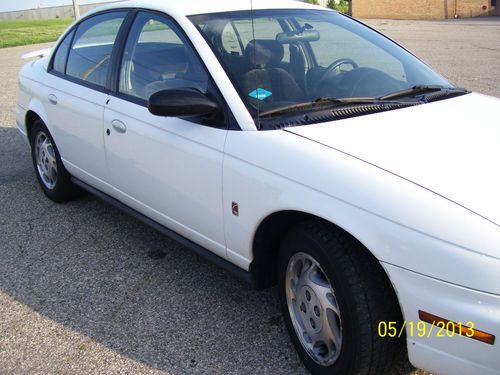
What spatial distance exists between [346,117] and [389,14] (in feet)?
137

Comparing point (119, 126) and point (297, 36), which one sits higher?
point (297, 36)

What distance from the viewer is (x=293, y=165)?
2430mm

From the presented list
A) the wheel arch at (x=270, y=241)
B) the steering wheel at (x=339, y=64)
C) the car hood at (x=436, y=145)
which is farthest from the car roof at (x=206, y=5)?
the wheel arch at (x=270, y=241)

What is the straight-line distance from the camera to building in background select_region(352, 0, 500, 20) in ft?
133

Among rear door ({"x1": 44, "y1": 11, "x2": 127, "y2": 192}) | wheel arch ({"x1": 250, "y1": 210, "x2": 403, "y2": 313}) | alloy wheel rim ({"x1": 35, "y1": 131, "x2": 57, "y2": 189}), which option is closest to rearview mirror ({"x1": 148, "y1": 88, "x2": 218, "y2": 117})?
wheel arch ({"x1": 250, "y1": 210, "x2": 403, "y2": 313})

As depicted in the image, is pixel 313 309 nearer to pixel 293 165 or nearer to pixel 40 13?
pixel 293 165

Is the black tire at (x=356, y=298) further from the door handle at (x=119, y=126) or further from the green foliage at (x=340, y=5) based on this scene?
the green foliage at (x=340, y=5)

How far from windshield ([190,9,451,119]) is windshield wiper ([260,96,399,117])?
15mm

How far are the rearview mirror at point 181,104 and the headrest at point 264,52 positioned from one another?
437mm

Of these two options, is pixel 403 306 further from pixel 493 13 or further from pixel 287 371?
pixel 493 13

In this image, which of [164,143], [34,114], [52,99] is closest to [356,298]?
[164,143]

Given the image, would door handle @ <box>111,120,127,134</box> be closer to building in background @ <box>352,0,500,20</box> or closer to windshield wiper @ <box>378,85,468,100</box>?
windshield wiper @ <box>378,85,468,100</box>

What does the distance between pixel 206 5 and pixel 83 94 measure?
1162 millimetres

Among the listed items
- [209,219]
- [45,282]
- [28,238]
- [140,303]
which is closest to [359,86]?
[209,219]
